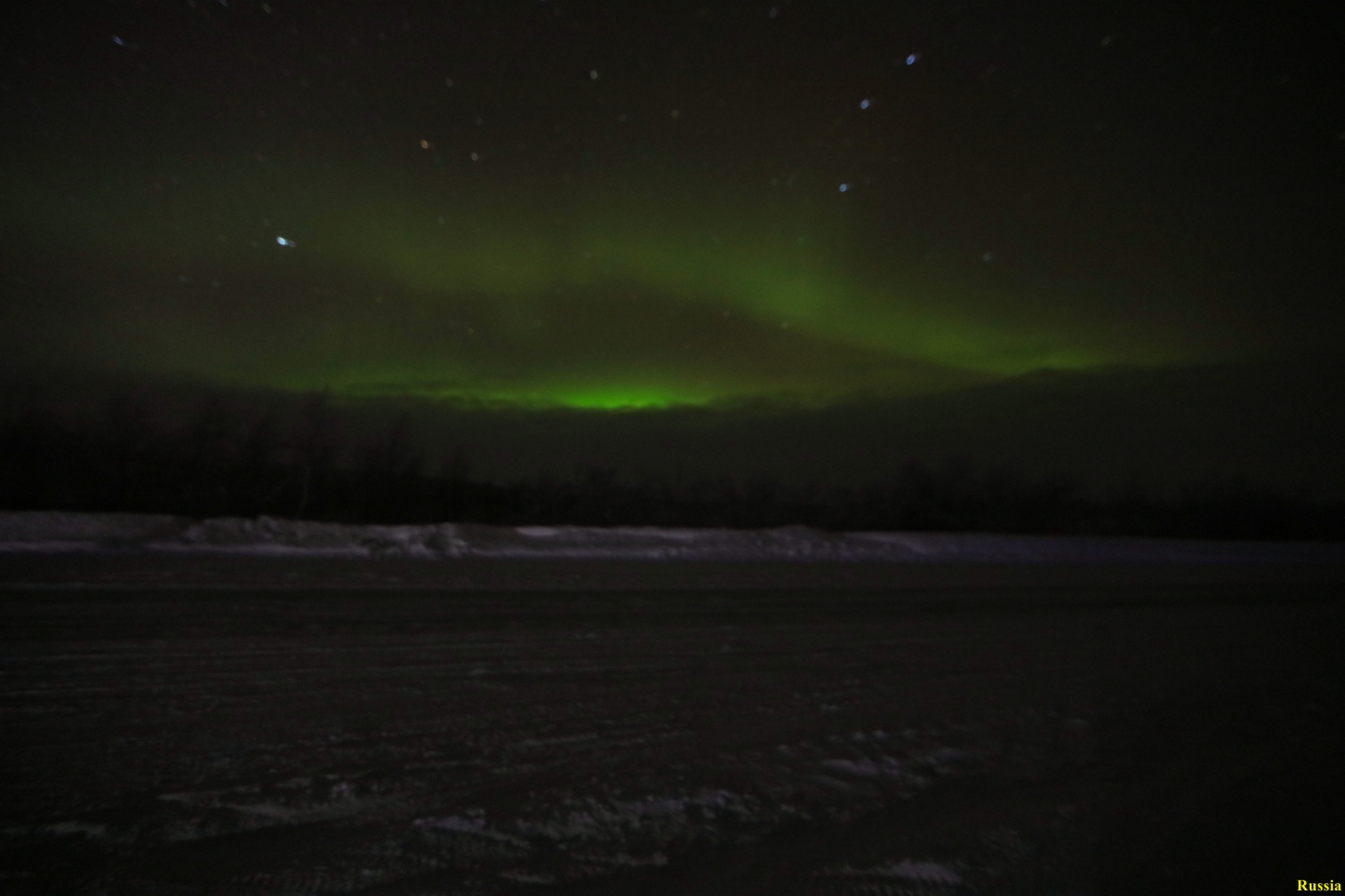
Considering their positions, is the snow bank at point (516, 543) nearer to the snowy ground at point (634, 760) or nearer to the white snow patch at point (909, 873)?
the snowy ground at point (634, 760)

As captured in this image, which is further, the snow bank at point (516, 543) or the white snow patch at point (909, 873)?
the snow bank at point (516, 543)

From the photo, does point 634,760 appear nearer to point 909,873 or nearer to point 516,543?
point 909,873

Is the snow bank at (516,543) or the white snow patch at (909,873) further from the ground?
the snow bank at (516,543)

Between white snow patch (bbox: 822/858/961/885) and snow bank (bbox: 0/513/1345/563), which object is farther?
snow bank (bbox: 0/513/1345/563)

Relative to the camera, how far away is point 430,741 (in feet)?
12.8

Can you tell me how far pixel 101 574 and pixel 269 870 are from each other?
348 inches

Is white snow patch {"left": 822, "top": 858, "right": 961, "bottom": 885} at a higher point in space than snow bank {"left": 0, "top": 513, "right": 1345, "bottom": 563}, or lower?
lower

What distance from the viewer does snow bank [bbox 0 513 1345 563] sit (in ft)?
42.0

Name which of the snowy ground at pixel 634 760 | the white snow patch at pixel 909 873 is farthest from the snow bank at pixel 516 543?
the white snow patch at pixel 909 873

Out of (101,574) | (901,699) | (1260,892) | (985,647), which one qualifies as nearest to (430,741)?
(901,699)

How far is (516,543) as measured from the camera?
15.2m

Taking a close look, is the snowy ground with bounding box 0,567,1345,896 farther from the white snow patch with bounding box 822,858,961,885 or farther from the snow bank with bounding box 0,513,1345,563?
the snow bank with bounding box 0,513,1345,563

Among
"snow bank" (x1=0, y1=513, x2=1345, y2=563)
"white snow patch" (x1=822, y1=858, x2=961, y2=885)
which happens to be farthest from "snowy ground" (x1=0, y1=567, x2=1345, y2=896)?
"snow bank" (x1=0, y1=513, x2=1345, y2=563)

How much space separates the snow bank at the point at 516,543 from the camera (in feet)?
42.0
